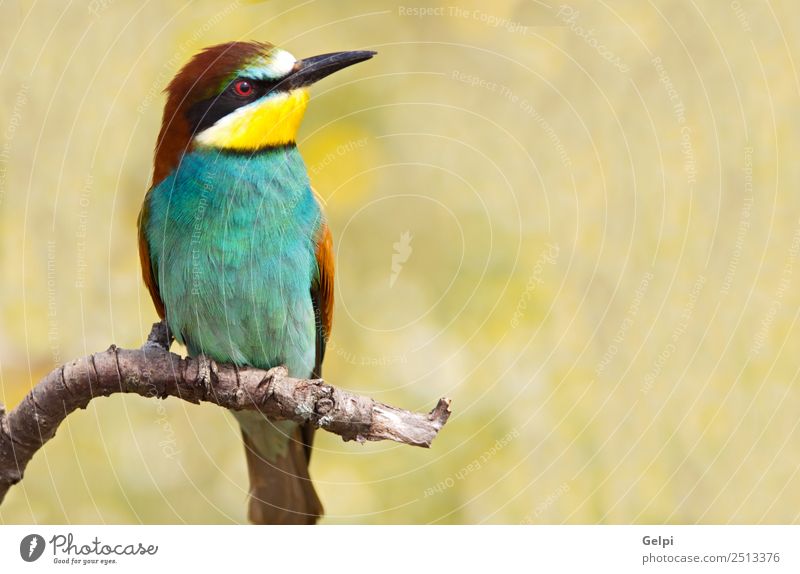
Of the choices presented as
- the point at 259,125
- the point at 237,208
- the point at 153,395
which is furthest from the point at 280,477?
the point at 259,125

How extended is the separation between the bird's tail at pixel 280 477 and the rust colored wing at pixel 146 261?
711 millimetres

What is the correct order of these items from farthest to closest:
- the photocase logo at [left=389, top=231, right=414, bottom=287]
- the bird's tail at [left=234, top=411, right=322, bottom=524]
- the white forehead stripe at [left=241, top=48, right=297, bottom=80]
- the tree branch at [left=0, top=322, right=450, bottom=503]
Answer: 1. the photocase logo at [left=389, top=231, right=414, bottom=287]
2. the bird's tail at [left=234, top=411, right=322, bottom=524]
3. the white forehead stripe at [left=241, top=48, right=297, bottom=80]
4. the tree branch at [left=0, top=322, right=450, bottom=503]

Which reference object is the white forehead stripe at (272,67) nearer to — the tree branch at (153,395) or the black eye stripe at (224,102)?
the black eye stripe at (224,102)

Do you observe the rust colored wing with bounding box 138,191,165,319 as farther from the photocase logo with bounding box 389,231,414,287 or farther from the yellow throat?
the photocase logo with bounding box 389,231,414,287

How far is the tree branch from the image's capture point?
3289mm

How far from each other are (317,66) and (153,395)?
144 cm

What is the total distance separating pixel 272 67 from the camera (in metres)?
3.77

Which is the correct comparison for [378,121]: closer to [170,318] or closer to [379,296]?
[379,296]

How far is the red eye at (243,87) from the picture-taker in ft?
12.3

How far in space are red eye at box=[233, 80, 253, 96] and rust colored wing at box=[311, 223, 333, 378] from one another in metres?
0.65

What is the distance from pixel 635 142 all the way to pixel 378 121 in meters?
1.37
